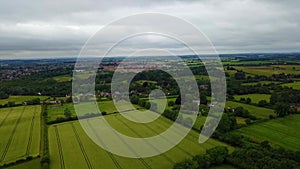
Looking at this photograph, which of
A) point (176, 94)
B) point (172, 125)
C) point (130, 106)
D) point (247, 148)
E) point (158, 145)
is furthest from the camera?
point (176, 94)

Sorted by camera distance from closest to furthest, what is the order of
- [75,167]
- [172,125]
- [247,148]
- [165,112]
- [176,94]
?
[75,167] < [247,148] < [172,125] < [165,112] < [176,94]

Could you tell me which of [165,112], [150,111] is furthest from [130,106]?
[165,112]

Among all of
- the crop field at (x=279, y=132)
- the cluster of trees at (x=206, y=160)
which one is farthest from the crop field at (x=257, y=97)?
the cluster of trees at (x=206, y=160)

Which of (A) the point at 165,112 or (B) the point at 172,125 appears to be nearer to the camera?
(B) the point at 172,125

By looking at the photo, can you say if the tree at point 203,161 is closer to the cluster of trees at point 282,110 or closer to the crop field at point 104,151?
the crop field at point 104,151

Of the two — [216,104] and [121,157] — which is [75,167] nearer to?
[121,157]
